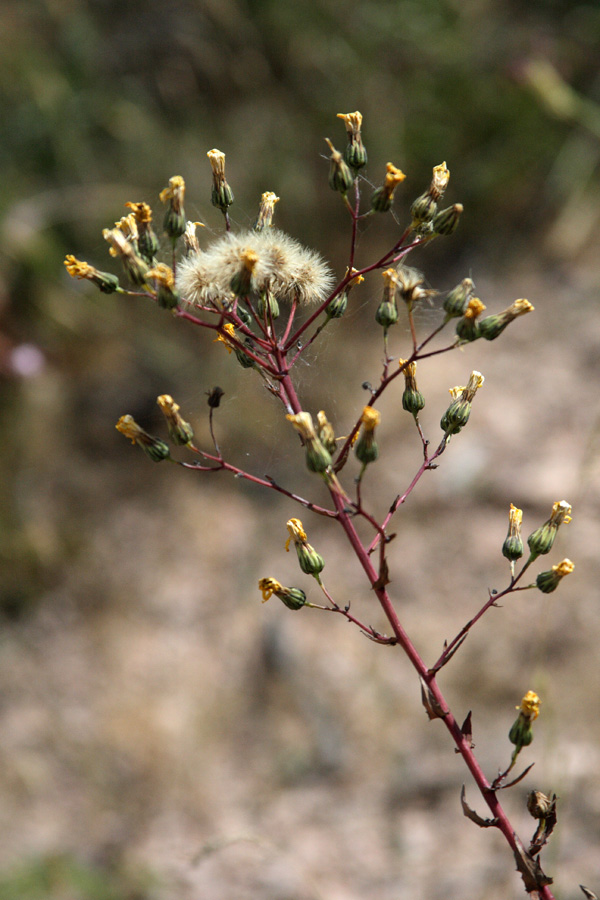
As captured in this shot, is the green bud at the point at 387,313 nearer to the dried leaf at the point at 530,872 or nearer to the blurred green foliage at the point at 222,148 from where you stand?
the dried leaf at the point at 530,872

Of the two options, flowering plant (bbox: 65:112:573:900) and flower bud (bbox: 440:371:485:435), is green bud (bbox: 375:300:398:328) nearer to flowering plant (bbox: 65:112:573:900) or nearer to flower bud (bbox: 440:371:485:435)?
flowering plant (bbox: 65:112:573:900)

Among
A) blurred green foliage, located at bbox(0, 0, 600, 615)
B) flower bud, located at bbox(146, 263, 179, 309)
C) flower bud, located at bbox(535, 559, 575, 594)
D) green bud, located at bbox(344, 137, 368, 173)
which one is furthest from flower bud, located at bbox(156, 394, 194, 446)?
blurred green foliage, located at bbox(0, 0, 600, 615)

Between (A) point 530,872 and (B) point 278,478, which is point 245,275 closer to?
Answer: (A) point 530,872

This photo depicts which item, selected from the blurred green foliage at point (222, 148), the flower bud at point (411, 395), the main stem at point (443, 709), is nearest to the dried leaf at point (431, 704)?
the main stem at point (443, 709)

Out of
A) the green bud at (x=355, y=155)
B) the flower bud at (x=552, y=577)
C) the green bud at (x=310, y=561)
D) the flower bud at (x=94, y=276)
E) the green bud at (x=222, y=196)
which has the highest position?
the green bud at (x=355, y=155)

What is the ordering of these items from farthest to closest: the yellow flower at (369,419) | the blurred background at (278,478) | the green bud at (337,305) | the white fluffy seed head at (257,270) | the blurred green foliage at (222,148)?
1. the blurred green foliage at (222,148)
2. the blurred background at (278,478)
3. the green bud at (337,305)
4. the white fluffy seed head at (257,270)
5. the yellow flower at (369,419)

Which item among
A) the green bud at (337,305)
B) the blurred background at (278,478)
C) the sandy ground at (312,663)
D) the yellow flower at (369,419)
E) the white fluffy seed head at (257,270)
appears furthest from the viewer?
the blurred background at (278,478)
